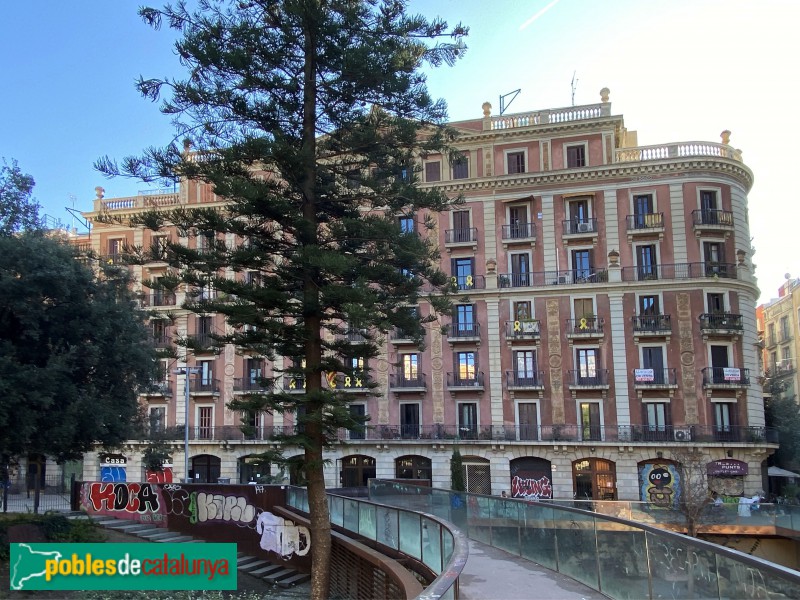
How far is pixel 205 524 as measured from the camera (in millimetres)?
27078

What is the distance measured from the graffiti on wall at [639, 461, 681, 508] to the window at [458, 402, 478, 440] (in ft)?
31.1

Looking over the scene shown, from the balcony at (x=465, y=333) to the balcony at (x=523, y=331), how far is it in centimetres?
179

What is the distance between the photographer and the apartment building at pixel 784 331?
62.7 meters

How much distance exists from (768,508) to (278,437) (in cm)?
2043

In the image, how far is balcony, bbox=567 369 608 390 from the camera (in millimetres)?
40281

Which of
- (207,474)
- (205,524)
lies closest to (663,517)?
(205,524)

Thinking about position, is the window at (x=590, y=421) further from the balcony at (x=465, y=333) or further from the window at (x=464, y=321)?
the window at (x=464, y=321)

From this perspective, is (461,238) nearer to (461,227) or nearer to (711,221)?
(461,227)

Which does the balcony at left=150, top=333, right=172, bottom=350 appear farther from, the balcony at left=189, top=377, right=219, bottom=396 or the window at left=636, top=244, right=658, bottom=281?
the window at left=636, top=244, right=658, bottom=281

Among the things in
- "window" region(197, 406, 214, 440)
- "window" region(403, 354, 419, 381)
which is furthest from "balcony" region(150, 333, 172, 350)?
"window" region(403, 354, 419, 381)

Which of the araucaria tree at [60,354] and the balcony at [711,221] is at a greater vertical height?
the balcony at [711,221]

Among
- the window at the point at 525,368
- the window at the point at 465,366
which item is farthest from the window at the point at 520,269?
the window at the point at 465,366

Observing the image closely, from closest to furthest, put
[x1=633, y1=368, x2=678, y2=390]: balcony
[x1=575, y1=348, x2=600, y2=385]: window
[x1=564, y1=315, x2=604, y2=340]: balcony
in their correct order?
[x1=633, y1=368, x2=678, y2=390]: balcony → [x1=575, y1=348, x2=600, y2=385]: window → [x1=564, y1=315, x2=604, y2=340]: balcony

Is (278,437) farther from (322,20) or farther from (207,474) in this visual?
(207,474)
